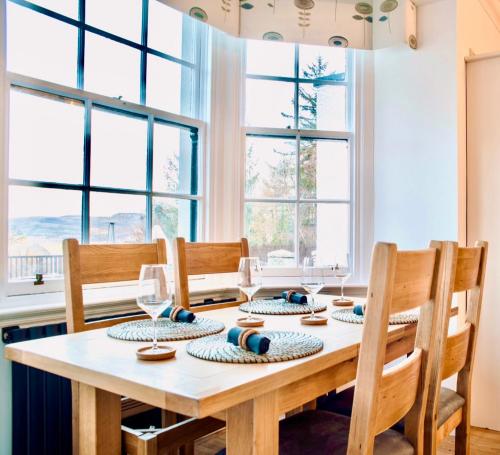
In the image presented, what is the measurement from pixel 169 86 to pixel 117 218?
804mm

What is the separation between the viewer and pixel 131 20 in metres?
2.40

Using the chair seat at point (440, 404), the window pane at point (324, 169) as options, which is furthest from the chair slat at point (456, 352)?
the window pane at point (324, 169)

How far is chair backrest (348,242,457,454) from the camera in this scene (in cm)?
103

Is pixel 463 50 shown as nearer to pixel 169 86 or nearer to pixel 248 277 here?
pixel 169 86

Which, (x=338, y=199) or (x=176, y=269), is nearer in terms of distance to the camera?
(x=176, y=269)

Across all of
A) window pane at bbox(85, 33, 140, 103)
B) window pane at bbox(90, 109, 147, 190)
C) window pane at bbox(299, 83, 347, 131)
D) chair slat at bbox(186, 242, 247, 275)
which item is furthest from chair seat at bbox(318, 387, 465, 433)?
window pane at bbox(299, 83, 347, 131)

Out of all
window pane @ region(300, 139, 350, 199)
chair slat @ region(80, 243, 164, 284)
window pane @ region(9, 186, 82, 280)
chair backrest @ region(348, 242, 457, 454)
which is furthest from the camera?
window pane @ region(300, 139, 350, 199)

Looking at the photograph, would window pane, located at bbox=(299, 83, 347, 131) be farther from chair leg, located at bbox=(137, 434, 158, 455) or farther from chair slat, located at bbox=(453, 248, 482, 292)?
chair leg, located at bbox=(137, 434, 158, 455)

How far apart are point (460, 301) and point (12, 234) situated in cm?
232

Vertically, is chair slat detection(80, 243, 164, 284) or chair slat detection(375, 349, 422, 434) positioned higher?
chair slat detection(80, 243, 164, 284)

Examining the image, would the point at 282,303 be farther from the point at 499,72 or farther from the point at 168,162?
the point at 499,72

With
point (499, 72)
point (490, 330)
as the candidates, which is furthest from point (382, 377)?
point (499, 72)

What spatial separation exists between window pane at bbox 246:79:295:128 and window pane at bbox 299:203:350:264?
54 cm

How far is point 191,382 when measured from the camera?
0.92m
